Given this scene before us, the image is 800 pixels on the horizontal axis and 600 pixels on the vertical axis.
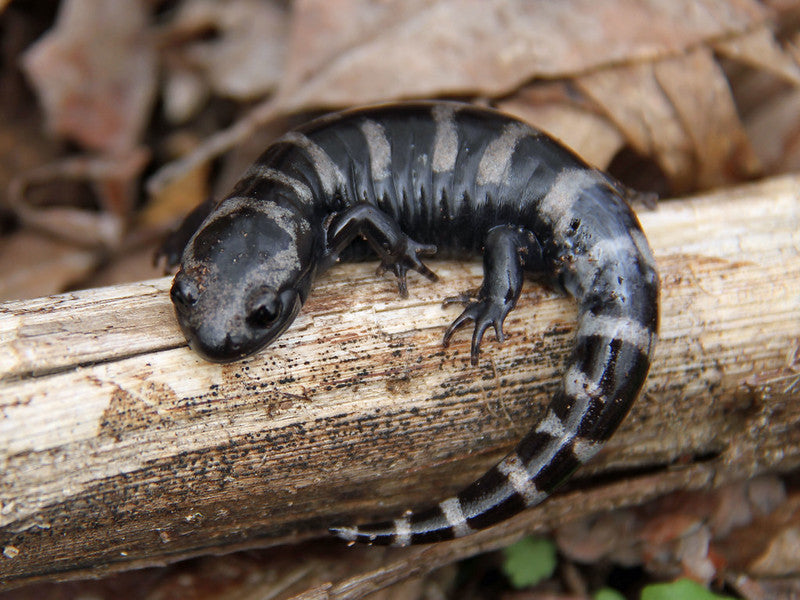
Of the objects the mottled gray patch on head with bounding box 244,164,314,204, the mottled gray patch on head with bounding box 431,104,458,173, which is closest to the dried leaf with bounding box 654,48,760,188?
the mottled gray patch on head with bounding box 431,104,458,173

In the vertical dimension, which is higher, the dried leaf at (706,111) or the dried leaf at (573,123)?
the dried leaf at (706,111)

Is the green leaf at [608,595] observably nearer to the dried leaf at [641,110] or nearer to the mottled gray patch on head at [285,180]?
the mottled gray patch on head at [285,180]

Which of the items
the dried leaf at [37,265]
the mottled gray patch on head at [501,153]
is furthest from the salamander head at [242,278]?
the dried leaf at [37,265]

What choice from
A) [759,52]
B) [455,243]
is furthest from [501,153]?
[759,52]

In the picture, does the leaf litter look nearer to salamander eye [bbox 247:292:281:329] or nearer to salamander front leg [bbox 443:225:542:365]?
salamander front leg [bbox 443:225:542:365]

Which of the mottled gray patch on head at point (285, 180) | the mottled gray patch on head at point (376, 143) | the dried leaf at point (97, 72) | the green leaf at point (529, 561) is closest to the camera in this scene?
the green leaf at point (529, 561)

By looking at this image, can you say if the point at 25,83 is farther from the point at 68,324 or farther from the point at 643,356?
the point at 643,356
